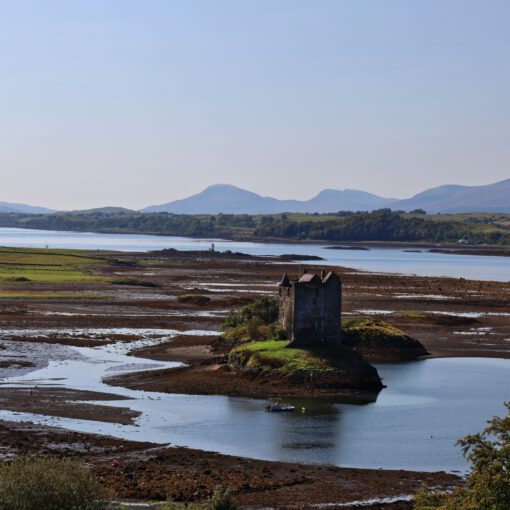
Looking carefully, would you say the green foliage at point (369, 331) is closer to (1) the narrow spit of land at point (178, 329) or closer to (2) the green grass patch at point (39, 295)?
(1) the narrow spit of land at point (178, 329)

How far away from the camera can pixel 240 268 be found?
7333 inches

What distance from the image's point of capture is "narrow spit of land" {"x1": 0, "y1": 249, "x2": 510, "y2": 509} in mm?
41781

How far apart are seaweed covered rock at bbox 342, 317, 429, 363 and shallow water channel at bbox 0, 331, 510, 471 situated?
8591mm

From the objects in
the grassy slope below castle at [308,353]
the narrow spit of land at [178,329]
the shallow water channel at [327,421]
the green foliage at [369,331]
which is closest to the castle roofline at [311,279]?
the grassy slope below castle at [308,353]

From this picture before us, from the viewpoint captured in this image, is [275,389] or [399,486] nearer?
[399,486]

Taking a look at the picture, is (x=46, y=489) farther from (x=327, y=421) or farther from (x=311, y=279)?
(x=311, y=279)

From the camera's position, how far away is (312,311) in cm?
6962

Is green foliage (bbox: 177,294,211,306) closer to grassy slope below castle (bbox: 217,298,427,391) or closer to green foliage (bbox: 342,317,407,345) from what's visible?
grassy slope below castle (bbox: 217,298,427,391)

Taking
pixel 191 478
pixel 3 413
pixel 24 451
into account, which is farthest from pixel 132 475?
pixel 3 413

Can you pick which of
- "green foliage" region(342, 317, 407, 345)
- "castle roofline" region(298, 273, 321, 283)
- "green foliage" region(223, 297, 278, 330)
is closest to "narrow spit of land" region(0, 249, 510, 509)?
"green foliage" region(223, 297, 278, 330)

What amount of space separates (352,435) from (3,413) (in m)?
18.6

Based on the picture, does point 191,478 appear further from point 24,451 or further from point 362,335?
point 362,335

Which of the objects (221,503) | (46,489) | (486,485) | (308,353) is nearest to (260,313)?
(308,353)

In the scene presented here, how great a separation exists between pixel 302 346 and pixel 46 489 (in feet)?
131
